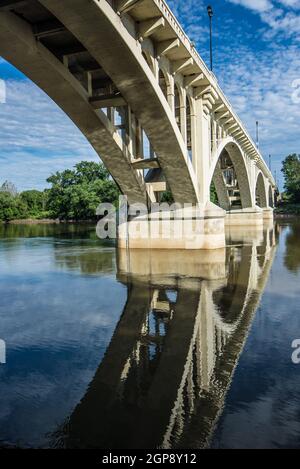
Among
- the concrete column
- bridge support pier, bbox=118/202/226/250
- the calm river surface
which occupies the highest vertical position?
the concrete column

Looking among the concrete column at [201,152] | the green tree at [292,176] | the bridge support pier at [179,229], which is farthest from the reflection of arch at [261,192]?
the bridge support pier at [179,229]

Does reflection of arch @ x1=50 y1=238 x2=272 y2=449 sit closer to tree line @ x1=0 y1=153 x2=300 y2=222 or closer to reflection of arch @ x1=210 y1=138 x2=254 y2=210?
reflection of arch @ x1=210 y1=138 x2=254 y2=210

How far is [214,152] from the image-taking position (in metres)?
25.1

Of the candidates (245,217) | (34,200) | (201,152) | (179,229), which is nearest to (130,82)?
(201,152)

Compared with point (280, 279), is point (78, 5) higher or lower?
higher

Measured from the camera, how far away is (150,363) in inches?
247

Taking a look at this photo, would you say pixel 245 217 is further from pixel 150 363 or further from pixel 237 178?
pixel 150 363

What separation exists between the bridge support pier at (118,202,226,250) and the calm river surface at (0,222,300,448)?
26.4 ft

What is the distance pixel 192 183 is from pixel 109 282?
9.19m

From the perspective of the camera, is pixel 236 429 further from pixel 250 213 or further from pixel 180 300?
pixel 250 213

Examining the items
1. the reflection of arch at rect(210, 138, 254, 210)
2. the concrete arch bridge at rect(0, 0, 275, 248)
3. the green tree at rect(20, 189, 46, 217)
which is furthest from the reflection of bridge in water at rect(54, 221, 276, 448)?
the green tree at rect(20, 189, 46, 217)

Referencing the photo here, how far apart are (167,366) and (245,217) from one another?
42.5 meters

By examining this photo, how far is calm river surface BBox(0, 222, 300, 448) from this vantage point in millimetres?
4285
